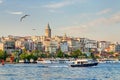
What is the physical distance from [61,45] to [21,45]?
59.8 feet

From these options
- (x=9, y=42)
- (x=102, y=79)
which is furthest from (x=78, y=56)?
(x=102, y=79)

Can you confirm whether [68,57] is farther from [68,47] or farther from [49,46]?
[68,47]

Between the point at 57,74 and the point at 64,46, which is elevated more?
the point at 64,46

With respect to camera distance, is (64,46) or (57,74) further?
(64,46)

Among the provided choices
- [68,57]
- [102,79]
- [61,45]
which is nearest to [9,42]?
[61,45]

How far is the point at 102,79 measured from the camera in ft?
128

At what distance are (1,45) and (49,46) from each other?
22.7 m

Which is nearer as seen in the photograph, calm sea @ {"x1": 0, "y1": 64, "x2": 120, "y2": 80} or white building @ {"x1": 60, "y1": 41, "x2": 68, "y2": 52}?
calm sea @ {"x1": 0, "y1": 64, "x2": 120, "y2": 80}

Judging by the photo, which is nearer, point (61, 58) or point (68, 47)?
point (61, 58)

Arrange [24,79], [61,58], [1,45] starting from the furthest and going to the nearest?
1. [1,45]
2. [61,58]
3. [24,79]

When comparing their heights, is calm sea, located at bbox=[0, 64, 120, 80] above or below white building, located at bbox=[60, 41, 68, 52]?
below

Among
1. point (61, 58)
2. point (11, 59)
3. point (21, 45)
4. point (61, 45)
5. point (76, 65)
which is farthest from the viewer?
point (61, 45)

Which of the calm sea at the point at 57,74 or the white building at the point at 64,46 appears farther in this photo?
the white building at the point at 64,46

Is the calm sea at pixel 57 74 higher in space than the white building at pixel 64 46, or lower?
lower
